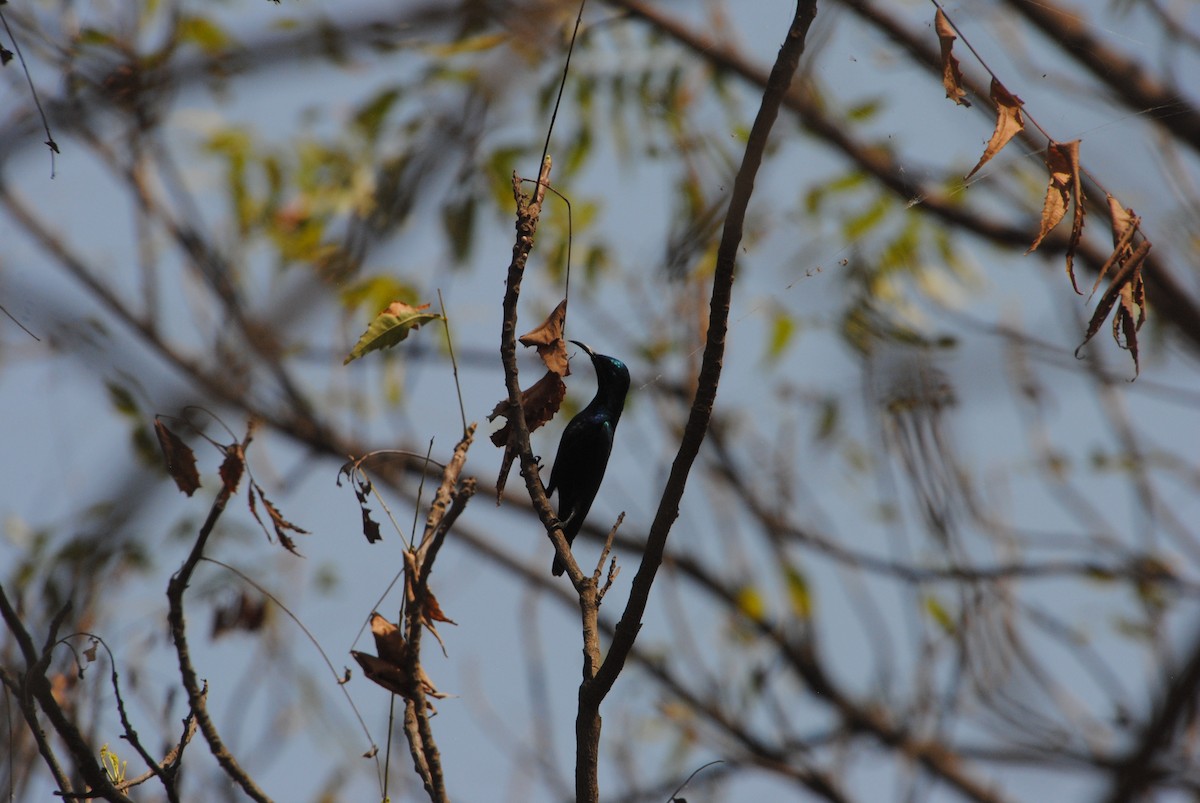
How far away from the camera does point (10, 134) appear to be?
5.51 feet

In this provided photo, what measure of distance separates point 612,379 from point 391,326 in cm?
230

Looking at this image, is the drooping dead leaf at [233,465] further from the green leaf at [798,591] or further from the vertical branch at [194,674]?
the green leaf at [798,591]

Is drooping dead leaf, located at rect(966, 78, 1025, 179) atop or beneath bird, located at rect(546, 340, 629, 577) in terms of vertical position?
beneath

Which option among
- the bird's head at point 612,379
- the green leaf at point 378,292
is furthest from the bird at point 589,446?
the green leaf at point 378,292

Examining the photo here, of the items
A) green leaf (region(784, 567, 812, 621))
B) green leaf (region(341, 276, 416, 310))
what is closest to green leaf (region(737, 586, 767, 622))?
green leaf (region(784, 567, 812, 621))

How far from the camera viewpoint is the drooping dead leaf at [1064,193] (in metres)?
2.34

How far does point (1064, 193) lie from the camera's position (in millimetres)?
2408

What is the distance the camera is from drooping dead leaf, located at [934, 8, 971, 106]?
2334mm

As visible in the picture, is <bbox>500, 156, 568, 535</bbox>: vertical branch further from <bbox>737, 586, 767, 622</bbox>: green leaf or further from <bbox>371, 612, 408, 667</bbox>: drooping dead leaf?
<bbox>737, 586, 767, 622</bbox>: green leaf

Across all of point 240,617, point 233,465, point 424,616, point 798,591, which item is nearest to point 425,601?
point 424,616

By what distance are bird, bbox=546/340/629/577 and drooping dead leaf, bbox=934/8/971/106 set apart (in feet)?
7.90

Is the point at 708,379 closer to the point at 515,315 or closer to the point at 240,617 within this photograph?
A: the point at 515,315

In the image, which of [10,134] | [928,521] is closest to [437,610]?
[10,134]

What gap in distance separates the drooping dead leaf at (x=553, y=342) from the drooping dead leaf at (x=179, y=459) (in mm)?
842
